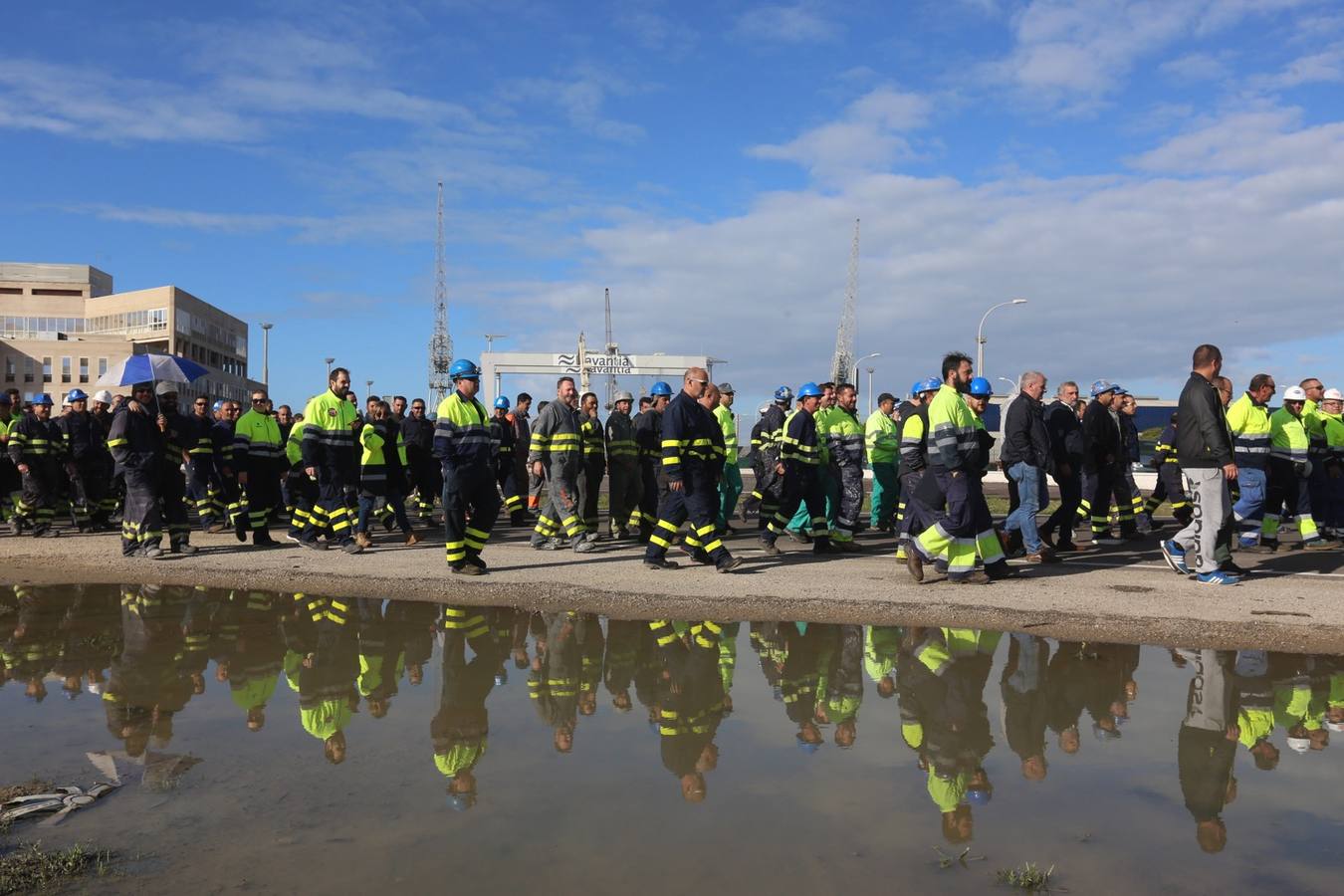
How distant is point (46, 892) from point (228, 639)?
161 inches

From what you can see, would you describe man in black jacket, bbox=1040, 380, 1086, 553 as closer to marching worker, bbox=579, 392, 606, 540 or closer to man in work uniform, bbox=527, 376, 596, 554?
man in work uniform, bbox=527, 376, 596, 554

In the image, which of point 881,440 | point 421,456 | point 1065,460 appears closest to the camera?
point 1065,460

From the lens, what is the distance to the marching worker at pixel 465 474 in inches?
396

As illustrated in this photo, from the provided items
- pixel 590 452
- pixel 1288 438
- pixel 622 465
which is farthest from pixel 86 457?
pixel 1288 438

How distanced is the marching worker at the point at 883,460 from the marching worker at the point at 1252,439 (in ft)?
13.8

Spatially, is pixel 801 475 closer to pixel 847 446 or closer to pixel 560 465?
pixel 847 446

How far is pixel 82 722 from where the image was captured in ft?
17.2

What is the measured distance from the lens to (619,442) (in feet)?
43.5

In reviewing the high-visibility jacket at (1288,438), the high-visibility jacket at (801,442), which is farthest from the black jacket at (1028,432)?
the high-visibility jacket at (1288,438)

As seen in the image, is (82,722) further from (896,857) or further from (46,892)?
(896,857)

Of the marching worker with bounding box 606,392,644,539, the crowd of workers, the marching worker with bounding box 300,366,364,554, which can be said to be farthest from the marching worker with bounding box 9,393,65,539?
the marching worker with bounding box 606,392,644,539

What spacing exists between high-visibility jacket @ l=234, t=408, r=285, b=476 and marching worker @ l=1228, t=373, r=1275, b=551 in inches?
436

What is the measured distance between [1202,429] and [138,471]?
10738mm

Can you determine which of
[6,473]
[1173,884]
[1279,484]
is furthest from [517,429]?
[1173,884]
